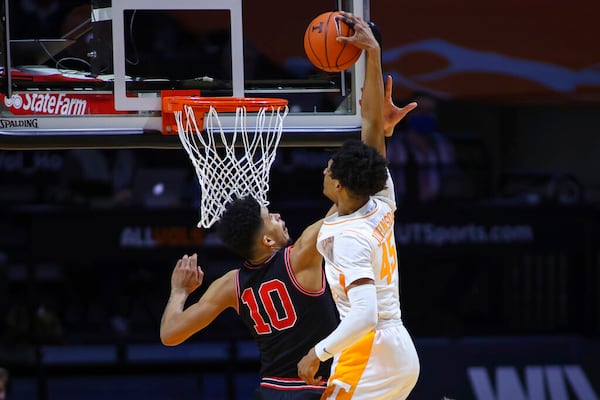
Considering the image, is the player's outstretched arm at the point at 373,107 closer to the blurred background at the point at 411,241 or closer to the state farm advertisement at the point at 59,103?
the state farm advertisement at the point at 59,103

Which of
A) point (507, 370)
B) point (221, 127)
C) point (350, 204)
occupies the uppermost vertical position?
point (221, 127)

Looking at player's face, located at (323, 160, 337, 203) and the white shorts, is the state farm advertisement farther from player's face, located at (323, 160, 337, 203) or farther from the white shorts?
the white shorts

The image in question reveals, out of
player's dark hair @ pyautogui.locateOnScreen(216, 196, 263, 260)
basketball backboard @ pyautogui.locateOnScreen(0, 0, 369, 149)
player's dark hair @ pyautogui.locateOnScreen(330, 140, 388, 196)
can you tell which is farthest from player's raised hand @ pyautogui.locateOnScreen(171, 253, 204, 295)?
player's dark hair @ pyautogui.locateOnScreen(330, 140, 388, 196)

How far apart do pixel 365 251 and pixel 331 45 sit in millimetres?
1118

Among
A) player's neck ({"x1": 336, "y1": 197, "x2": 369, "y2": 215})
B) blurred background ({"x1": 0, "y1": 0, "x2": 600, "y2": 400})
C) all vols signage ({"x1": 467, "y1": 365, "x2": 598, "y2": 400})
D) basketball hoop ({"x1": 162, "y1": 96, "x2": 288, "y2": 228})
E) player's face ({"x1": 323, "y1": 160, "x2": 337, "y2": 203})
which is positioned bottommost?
all vols signage ({"x1": 467, "y1": 365, "x2": 598, "y2": 400})

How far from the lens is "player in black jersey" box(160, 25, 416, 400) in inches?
194

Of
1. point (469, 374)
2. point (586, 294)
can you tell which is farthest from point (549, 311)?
point (469, 374)

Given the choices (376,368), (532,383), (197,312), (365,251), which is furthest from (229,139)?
(532,383)

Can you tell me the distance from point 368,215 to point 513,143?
879 cm

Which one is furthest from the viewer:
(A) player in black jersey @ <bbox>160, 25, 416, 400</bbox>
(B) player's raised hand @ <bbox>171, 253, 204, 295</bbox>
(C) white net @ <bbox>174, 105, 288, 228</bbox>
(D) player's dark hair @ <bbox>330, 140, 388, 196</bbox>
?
(C) white net @ <bbox>174, 105, 288, 228</bbox>

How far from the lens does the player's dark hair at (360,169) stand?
4469 mm

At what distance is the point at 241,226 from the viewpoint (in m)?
4.94

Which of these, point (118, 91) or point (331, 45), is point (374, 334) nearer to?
point (331, 45)

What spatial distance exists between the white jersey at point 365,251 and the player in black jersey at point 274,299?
0.29 metres
